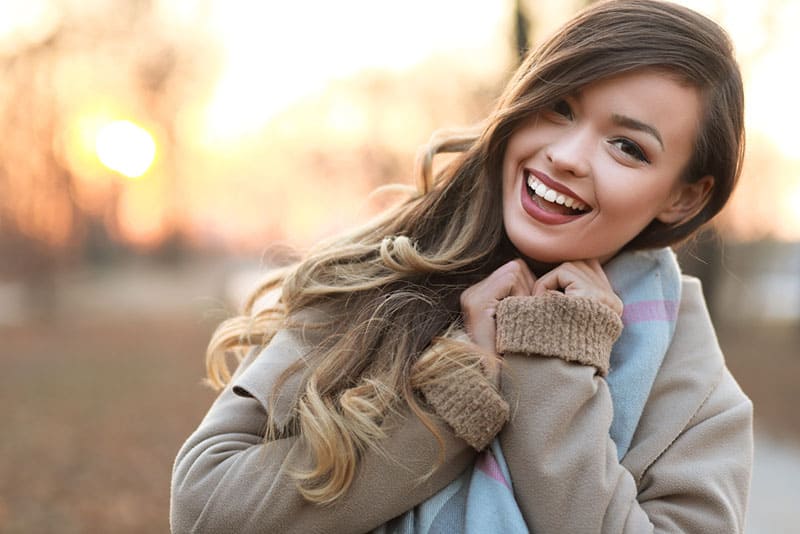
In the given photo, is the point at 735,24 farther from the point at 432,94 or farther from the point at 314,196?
the point at 314,196

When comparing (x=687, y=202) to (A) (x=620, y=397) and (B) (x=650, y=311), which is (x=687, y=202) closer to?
(B) (x=650, y=311)

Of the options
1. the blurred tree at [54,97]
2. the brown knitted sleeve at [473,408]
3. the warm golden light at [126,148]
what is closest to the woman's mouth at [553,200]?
the brown knitted sleeve at [473,408]

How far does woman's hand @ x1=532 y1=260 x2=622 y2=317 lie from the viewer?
1875 mm

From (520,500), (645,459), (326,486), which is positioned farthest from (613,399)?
(326,486)

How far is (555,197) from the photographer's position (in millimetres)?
1874

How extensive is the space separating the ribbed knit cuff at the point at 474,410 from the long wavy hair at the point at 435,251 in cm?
4

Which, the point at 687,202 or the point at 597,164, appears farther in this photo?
the point at 687,202

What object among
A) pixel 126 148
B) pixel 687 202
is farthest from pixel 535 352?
pixel 126 148

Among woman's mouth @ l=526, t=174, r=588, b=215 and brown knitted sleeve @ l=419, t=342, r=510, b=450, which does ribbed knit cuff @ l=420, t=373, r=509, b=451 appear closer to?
brown knitted sleeve @ l=419, t=342, r=510, b=450

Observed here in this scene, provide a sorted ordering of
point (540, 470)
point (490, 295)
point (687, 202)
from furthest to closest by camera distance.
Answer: point (687, 202)
point (490, 295)
point (540, 470)

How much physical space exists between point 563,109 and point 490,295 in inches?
19.7

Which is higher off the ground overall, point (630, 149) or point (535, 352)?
point (630, 149)

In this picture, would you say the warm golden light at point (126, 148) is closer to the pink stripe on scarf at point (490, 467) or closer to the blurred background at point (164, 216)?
the blurred background at point (164, 216)

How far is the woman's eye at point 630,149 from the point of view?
72.7 inches
